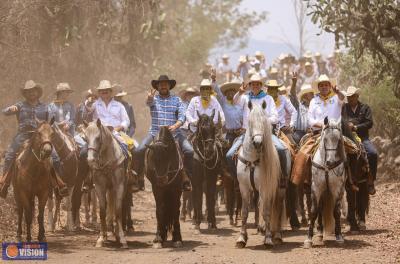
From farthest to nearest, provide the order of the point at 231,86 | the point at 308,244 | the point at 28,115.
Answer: the point at 231,86 → the point at 28,115 → the point at 308,244

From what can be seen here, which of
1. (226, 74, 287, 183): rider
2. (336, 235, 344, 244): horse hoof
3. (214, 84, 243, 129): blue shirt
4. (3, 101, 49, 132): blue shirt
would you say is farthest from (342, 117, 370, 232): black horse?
(3, 101, 49, 132): blue shirt

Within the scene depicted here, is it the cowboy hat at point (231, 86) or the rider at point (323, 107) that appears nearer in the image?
the rider at point (323, 107)

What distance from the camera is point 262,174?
15.1 metres

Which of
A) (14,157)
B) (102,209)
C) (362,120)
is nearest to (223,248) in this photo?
(102,209)

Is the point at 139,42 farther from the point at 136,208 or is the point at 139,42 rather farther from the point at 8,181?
the point at 8,181

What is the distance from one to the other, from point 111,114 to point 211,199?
114 inches

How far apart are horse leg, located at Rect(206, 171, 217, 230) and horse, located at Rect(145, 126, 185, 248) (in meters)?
2.40

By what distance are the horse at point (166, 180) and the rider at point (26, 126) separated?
198 cm

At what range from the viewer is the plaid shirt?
53.7 feet

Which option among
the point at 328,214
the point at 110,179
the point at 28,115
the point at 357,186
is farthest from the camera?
the point at 28,115

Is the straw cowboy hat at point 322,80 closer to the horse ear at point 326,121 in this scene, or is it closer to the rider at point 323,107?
the rider at point 323,107

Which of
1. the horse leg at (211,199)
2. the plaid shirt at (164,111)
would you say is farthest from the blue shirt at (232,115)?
the plaid shirt at (164,111)

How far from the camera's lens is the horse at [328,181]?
1489 centimetres

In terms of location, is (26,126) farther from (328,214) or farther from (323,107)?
(328,214)
